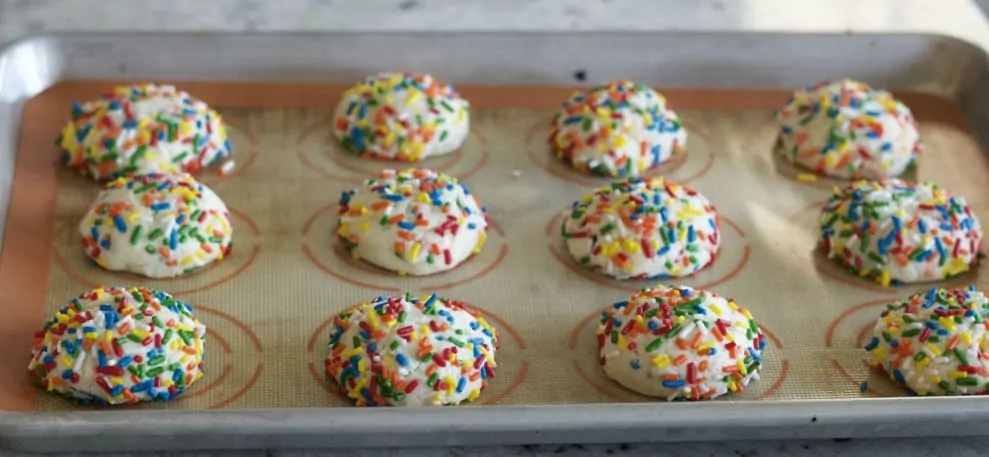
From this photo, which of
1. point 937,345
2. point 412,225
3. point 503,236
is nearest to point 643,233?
point 503,236

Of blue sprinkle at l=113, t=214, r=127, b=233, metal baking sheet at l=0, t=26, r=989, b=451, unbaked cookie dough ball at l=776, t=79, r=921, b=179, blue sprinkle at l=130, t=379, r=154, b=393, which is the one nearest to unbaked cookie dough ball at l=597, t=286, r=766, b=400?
metal baking sheet at l=0, t=26, r=989, b=451

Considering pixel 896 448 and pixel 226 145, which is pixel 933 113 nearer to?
pixel 896 448

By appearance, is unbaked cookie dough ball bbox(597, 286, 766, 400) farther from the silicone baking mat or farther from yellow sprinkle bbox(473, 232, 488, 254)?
yellow sprinkle bbox(473, 232, 488, 254)

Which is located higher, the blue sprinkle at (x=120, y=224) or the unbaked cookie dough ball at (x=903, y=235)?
the blue sprinkle at (x=120, y=224)

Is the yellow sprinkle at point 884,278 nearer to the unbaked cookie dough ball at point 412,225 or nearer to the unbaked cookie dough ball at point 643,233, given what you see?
the unbaked cookie dough ball at point 643,233

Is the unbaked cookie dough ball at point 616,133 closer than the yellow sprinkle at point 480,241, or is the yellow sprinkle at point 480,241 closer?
the yellow sprinkle at point 480,241

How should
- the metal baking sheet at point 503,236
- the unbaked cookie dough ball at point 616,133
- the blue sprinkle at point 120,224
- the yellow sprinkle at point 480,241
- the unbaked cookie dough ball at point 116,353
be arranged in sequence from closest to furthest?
1. the metal baking sheet at point 503,236
2. the unbaked cookie dough ball at point 116,353
3. the blue sprinkle at point 120,224
4. the yellow sprinkle at point 480,241
5. the unbaked cookie dough ball at point 616,133

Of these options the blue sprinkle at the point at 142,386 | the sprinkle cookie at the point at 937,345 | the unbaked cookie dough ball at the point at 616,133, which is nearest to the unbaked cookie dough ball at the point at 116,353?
the blue sprinkle at the point at 142,386
